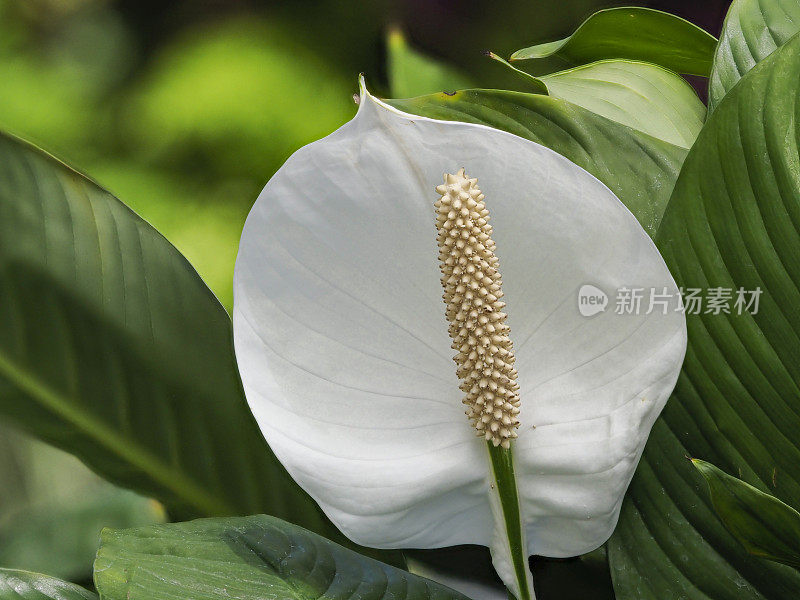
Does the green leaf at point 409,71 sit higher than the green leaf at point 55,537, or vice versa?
the green leaf at point 409,71

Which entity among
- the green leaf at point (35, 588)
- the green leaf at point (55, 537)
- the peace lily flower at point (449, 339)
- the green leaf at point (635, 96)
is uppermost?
the green leaf at point (635, 96)

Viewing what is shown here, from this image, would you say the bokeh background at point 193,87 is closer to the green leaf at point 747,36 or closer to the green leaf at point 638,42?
the green leaf at point 638,42

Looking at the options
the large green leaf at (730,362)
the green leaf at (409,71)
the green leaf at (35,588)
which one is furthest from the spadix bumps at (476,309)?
the green leaf at (409,71)

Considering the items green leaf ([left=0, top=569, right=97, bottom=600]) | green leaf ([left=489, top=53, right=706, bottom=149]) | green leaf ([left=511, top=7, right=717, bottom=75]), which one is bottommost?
green leaf ([left=0, top=569, right=97, bottom=600])


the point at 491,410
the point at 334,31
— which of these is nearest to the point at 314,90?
the point at 334,31

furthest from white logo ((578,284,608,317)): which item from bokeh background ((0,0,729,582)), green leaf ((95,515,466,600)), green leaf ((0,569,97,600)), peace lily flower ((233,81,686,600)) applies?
bokeh background ((0,0,729,582))

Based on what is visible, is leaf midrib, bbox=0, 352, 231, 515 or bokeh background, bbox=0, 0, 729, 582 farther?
bokeh background, bbox=0, 0, 729, 582

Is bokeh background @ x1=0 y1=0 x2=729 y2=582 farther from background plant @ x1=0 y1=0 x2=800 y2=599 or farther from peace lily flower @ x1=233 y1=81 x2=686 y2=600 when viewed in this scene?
peace lily flower @ x1=233 y1=81 x2=686 y2=600
